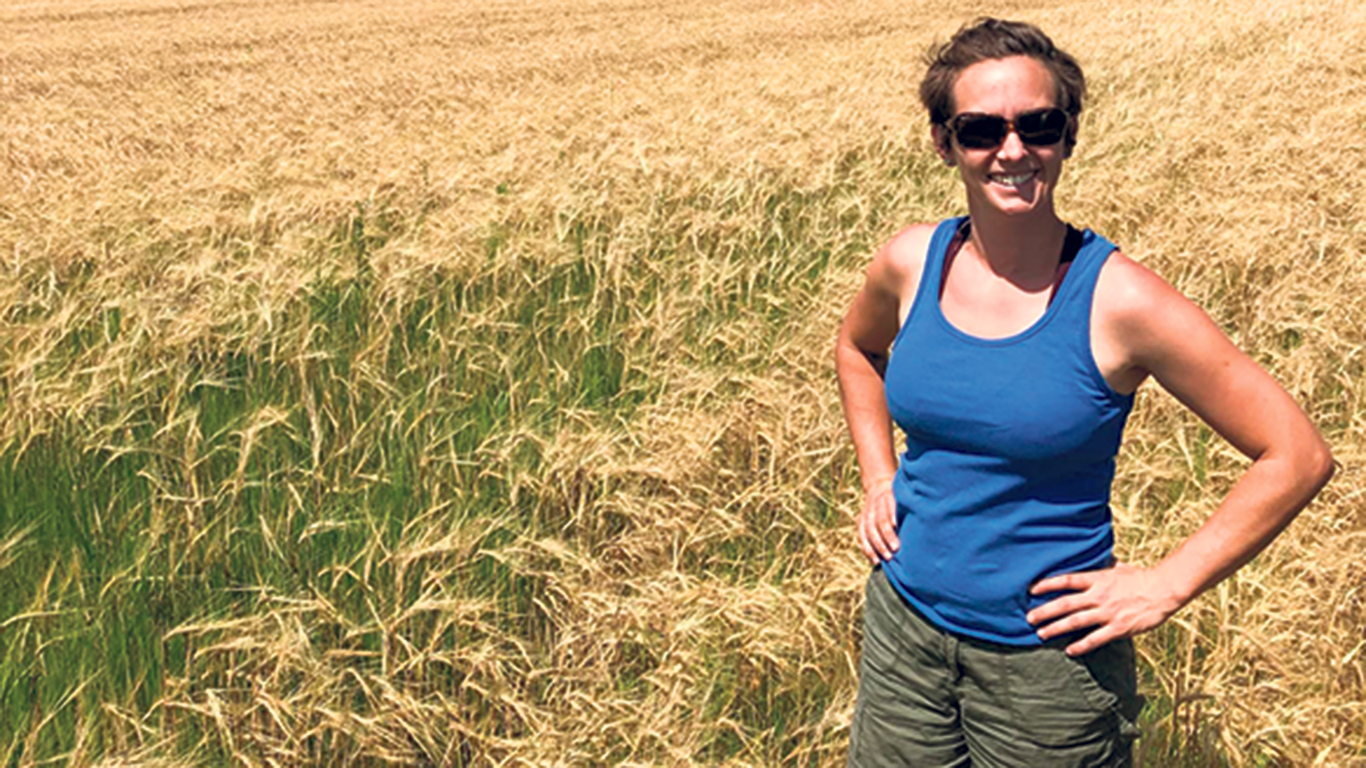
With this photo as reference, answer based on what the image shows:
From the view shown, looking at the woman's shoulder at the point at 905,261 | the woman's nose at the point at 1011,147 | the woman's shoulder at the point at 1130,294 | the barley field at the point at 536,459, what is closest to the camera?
the woman's shoulder at the point at 1130,294

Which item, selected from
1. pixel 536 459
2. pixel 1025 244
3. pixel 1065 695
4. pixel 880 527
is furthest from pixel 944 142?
pixel 536 459

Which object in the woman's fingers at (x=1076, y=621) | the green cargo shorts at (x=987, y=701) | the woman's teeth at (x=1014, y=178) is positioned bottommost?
the green cargo shorts at (x=987, y=701)

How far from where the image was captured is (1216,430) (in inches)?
59.3

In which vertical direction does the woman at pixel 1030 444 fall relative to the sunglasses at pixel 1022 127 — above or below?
below

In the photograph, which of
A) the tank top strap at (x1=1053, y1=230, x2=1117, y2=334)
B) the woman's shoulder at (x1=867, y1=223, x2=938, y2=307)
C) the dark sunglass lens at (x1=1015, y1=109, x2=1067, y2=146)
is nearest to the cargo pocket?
the tank top strap at (x1=1053, y1=230, x2=1117, y2=334)

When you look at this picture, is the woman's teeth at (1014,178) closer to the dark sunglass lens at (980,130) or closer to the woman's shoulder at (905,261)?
the dark sunglass lens at (980,130)

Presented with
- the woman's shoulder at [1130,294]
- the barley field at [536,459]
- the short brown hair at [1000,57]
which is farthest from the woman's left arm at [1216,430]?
the barley field at [536,459]

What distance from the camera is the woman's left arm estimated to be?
1.46 meters

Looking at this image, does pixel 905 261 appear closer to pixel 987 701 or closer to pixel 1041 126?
pixel 1041 126

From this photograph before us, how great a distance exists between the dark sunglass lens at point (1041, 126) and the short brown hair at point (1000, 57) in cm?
3

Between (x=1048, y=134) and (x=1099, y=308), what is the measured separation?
0.84ft

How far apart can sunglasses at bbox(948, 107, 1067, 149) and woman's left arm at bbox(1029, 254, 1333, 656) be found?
7.4 inches

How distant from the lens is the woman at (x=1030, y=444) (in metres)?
1.49

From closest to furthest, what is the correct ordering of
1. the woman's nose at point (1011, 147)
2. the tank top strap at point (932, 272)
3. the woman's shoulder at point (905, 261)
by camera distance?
the woman's nose at point (1011, 147)
the tank top strap at point (932, 272)
the woman's shoulder at point (905, 261)
